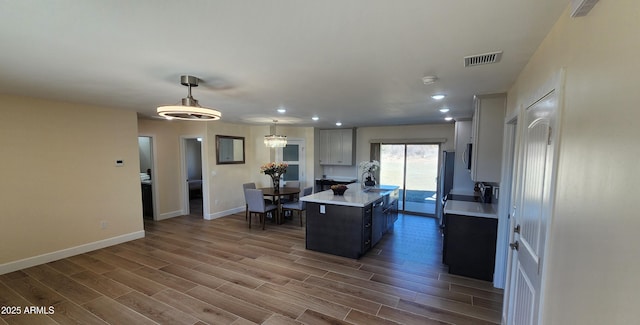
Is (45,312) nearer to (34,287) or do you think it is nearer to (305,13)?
(34,287)

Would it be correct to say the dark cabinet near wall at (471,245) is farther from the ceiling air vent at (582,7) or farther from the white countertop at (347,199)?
the ceiling air vent at (582,7)

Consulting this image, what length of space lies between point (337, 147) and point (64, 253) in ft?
18.9

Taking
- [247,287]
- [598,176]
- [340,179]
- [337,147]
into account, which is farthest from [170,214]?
[598,176]

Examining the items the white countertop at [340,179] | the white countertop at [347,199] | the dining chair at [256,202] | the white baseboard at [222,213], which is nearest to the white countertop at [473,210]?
the white countertop at [347,199]

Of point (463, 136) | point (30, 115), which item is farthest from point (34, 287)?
point (463, 136)

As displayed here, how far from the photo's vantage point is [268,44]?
5.56 ft

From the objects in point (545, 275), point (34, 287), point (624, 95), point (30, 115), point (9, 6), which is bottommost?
point (34, 287)

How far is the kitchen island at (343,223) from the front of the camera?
372 centimetres

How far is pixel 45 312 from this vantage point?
249cm

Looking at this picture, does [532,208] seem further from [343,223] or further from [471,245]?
[343,223]

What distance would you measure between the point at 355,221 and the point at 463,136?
9.50ft

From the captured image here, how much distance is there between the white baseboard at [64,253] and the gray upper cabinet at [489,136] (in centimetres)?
563

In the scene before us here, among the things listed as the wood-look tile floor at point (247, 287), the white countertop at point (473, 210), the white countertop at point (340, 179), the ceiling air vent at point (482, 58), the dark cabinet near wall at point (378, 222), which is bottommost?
the wood-look tile floor at point (247, 287)

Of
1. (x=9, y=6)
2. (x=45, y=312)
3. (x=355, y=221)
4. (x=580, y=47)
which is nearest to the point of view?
(x=580, y=47)
